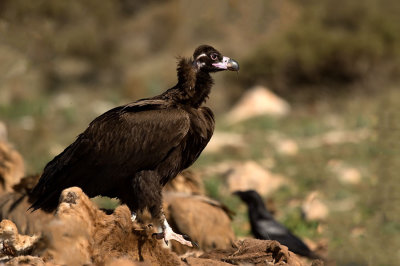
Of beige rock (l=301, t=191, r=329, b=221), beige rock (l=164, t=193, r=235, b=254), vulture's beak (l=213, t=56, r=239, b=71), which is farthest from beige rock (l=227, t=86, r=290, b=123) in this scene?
vulture's beak (l=213, t=56, r=239, b=71)

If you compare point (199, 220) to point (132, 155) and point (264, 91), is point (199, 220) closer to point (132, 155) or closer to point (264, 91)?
point (132, 155)

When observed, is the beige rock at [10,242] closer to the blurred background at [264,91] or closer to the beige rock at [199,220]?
the beige rock at [199,220]

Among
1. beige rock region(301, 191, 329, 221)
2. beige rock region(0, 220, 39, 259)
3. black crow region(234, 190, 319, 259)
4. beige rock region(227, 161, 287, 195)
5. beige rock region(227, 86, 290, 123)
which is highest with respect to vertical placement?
beige rock region(227, 86, 290, 123)

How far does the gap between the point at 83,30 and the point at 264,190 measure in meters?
21.0

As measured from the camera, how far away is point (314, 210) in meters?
9.98

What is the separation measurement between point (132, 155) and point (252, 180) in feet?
18.0

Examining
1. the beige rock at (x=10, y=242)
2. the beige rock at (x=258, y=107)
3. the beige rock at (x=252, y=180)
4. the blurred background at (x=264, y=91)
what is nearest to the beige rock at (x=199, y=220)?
the blurred background at (x=264, y=91)

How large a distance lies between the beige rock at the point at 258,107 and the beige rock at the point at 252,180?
562 cm

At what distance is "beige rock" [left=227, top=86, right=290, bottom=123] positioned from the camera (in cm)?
1786

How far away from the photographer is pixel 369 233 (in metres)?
9.31

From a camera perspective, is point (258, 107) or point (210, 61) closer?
point (210, 61)

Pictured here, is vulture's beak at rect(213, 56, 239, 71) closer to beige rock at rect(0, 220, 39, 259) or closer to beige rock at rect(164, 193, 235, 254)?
beige rock at rect(164, 193, 235, 254)

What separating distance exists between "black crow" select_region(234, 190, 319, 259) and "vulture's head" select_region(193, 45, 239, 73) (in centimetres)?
209

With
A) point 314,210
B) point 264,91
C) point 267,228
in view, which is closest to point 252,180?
point 314,210
